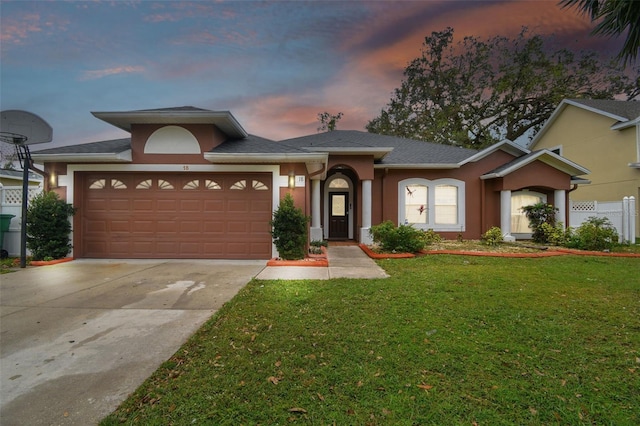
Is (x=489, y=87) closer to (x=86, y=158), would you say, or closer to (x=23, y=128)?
(x=86, y=158)

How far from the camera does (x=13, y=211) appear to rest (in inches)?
320

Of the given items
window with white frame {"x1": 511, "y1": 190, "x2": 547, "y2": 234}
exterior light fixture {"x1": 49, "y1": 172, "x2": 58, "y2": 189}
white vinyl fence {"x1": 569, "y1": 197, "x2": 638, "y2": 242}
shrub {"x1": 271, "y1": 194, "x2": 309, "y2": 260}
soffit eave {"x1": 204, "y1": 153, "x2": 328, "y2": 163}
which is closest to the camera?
shrub {"x1": 271, "y1": 194, "x2": 309, "y2": 260}

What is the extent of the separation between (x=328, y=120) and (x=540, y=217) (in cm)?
2028

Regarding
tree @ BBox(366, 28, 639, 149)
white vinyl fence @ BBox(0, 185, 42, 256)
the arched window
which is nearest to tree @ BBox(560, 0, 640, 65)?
the arched window

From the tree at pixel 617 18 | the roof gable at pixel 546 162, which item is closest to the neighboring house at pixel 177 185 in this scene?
the tree at pixel 617 18

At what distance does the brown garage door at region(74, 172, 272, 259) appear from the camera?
7621mm

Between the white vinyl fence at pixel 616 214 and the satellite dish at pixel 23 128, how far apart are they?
18180 millimetres

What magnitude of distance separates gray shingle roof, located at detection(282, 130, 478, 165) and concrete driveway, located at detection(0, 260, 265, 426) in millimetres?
6601

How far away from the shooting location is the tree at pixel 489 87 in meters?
19.2

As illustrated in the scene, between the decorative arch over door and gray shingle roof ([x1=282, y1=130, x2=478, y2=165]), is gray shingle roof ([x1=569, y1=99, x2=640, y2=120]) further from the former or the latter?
the decorative arch over door

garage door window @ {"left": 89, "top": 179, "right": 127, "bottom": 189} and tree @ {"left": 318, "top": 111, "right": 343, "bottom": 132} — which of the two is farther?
tree @ {"left": 318, "top": 111, "right": 343, "bottom": 132}

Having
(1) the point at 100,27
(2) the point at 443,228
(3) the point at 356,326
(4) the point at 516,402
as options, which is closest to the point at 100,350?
(3) the point at 356,326

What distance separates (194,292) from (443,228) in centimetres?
1013

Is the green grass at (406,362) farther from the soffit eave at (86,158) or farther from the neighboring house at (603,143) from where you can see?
the neighboring house at (603,143)
